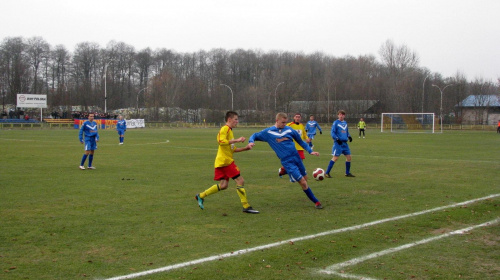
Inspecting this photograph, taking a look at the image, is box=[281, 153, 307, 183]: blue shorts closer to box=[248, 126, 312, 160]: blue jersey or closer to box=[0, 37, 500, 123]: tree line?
box=[248, 126, 312, 160]: blue jersey

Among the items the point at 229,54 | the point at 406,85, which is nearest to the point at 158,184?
the point at 406,85

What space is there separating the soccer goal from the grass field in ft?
160

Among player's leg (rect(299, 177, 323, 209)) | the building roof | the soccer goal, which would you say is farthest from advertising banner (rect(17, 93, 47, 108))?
the building roof

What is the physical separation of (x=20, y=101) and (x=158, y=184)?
7379cm

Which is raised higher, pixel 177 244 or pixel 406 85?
pixel 406 85

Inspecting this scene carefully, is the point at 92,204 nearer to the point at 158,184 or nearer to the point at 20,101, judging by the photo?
the point at 158,184

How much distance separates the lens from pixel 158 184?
12.3 m

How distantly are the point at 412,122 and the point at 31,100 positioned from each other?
62838mm

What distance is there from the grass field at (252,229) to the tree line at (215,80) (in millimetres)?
75215

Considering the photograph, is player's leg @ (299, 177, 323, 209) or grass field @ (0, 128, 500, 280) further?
player's leg @ (299, 177, 323, 209)

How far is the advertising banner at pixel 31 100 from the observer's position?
75.6m

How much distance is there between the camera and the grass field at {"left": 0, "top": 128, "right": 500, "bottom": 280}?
536cm

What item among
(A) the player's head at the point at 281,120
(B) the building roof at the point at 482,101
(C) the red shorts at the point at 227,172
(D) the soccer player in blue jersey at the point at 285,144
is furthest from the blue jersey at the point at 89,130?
(B) the building roof at the point at 482,101

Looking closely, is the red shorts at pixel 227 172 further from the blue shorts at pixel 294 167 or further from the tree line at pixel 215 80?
the tree line at pixel 215 80
